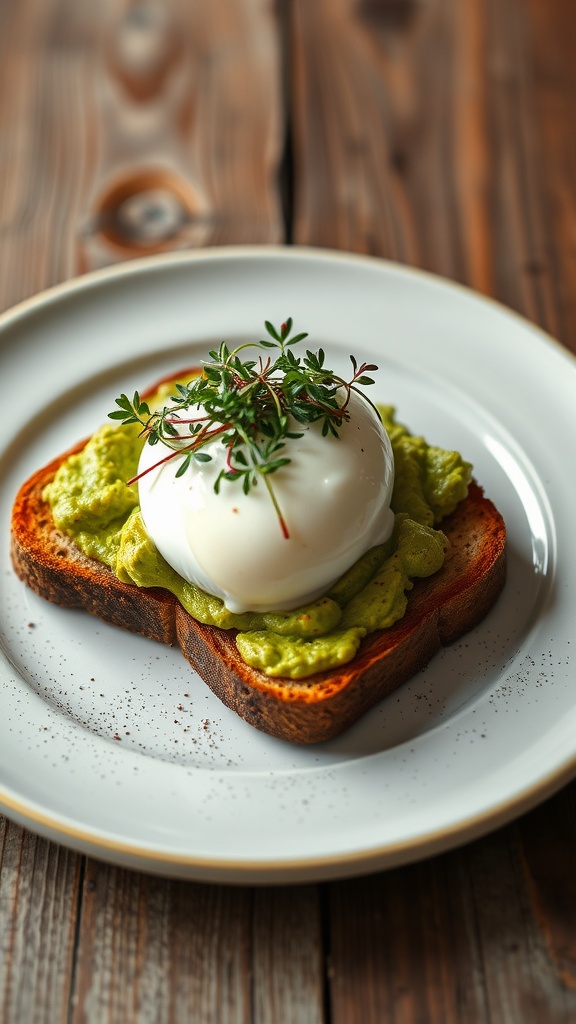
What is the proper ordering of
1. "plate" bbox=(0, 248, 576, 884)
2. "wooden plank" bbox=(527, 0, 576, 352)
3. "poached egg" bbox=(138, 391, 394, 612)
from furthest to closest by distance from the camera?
"wooden plank" bbox=(527, 0, 576, 352) → "poached egg" bbox=(138, 391, 394, 612) → "plate" bbox=(0, 248, 576, 884)

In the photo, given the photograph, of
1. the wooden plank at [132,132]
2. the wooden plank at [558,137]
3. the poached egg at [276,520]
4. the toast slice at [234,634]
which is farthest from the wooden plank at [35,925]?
the wooden plank at [558,137]

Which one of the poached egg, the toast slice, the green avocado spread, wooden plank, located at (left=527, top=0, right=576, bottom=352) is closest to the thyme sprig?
the poached egg

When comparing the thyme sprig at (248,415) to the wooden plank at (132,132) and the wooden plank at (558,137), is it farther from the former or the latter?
the wooden plank at (132,132)

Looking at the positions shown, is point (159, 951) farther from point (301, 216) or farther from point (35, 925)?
point (301, 216)

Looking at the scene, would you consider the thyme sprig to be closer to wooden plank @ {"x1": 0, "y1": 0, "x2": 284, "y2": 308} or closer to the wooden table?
the wooden table

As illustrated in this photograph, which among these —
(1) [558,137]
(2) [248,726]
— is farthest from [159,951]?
(1) [558,137]

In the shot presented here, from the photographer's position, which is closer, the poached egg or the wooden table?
the wooden table
